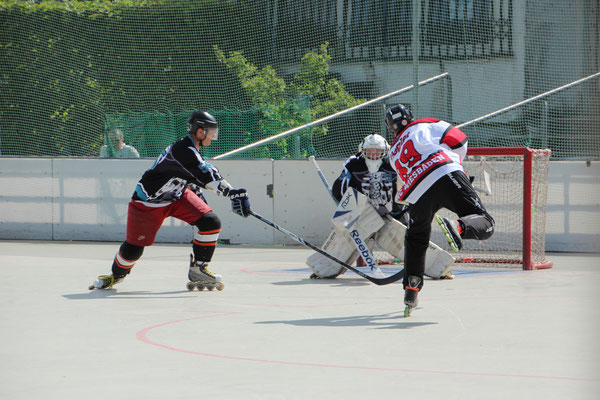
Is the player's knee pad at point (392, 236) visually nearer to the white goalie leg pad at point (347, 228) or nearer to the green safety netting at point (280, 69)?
the white goalie leg pad at point (347, 228)

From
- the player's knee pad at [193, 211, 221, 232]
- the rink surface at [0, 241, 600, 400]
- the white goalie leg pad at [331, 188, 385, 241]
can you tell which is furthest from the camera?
the white goalie leg pad at [331, 188, 385, 241]

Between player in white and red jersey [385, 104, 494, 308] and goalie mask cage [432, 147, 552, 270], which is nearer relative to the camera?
player in white and red jersey [385, 104, 494, 308]

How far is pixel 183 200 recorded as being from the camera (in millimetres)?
6562

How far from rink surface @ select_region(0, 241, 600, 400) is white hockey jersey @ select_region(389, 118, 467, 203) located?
838 millimetres

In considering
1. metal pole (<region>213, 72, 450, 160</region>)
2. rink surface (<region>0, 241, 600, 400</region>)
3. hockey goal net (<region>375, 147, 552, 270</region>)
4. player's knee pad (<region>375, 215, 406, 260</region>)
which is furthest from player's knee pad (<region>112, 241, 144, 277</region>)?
metal pole (<region>213, 72, 450, 160</region>)

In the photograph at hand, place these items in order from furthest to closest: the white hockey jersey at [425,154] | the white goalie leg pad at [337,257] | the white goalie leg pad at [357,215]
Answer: the white goalie leg pad at [337,257] → the white goalie leg pad at [357,215] → the white hockey jersey at [425,154]

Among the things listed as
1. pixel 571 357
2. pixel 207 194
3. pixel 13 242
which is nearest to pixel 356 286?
pixel 571 357

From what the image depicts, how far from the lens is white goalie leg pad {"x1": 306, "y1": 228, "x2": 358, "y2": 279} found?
7496 mm

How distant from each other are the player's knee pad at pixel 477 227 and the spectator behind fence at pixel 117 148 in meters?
7.57

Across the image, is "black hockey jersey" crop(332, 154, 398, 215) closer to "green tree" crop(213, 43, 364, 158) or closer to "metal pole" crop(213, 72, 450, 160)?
"metal pole" crop(213, 72, 450, 160)

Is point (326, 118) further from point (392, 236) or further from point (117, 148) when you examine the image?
point (392, 236)

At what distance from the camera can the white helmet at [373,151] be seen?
7543 millimetres

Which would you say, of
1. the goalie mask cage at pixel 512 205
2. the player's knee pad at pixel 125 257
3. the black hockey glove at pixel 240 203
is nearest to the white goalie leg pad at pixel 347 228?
the black hockey glove at pixel 240 203

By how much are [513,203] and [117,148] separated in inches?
226
